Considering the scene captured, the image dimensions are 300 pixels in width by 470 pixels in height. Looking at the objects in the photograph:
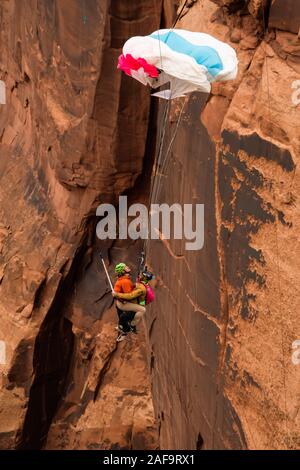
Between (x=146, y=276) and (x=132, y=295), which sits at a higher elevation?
(x=146, y=276)

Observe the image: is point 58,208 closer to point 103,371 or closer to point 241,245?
point 103,371

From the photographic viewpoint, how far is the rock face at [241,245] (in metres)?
7.82

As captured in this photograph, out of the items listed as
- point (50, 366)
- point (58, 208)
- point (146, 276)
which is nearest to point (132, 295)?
point (146, 276)

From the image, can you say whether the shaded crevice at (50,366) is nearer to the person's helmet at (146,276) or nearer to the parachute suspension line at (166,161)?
the parachute suspension line at (166,161)

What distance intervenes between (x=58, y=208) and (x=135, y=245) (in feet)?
6.11

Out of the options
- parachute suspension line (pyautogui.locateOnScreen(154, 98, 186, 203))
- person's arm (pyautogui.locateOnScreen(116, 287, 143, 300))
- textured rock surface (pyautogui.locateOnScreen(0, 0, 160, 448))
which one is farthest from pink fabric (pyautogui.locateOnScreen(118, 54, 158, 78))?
textured rock surface (pyautogui.locateOnScreen(0, 0, 160, 448))

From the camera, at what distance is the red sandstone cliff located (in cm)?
810

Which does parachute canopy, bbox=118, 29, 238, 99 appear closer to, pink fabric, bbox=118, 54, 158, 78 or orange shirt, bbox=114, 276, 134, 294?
pink fabric, bbox=118, 54, 158, 78

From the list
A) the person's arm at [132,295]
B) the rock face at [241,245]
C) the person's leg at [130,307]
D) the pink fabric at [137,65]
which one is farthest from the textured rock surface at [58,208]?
the pink fabric at [137,65]

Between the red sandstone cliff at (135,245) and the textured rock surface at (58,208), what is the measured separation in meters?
0.03

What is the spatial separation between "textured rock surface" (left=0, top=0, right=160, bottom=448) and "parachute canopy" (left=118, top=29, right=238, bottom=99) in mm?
5398

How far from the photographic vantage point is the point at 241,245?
28.7ft

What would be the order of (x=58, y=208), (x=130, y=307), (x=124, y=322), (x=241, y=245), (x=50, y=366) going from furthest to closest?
(x=50, y=366), (x=58, y=208), (x=124, y=322), (x=130, y=307), (x=241, y=245)

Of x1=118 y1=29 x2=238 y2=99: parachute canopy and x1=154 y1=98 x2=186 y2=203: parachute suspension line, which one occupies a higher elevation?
x1=118 y1=29 x2=238 y2=99: parachute canopy
